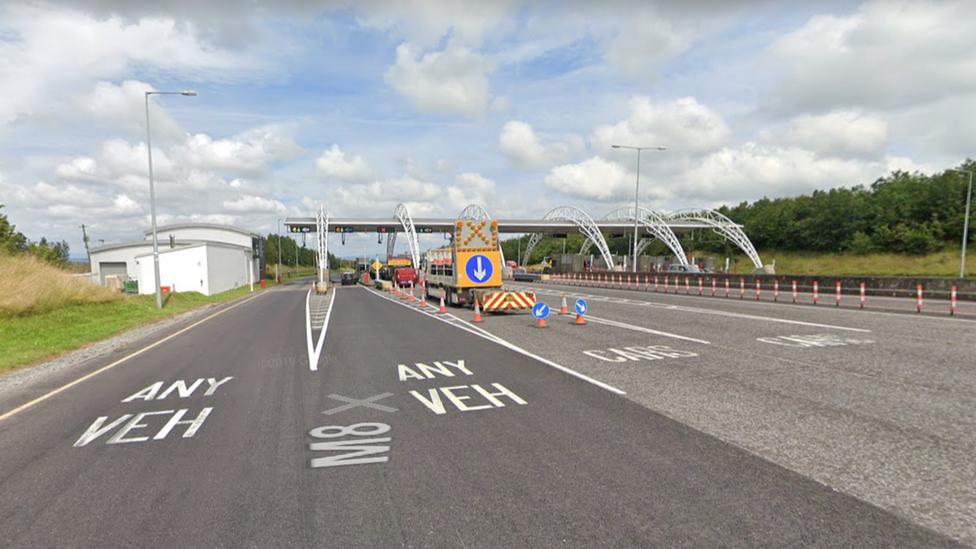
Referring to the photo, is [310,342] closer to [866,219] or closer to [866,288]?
[866,288]

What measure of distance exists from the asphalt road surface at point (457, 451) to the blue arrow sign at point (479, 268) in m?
10.2

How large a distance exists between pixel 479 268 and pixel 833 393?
14.8 metres

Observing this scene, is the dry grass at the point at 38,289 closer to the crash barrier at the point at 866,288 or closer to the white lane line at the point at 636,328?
the white lane line at the point at 636,328

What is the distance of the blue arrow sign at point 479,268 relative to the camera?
20.6m

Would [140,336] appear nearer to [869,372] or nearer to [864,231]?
[869,372]

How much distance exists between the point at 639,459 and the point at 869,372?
237 inches

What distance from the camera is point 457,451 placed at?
16.5ft

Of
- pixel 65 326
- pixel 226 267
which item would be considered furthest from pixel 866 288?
pixel 226 267

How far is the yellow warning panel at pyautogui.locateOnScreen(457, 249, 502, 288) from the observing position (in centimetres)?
2064

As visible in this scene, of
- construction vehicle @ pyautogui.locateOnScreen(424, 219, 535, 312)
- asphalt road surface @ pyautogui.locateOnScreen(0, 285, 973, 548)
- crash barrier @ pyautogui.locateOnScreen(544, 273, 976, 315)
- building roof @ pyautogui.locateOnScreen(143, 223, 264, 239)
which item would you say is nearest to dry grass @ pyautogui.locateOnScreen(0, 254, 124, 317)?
asphalt road surface @ pyautogui.locateOnScreen(0, 285, 973, 548)

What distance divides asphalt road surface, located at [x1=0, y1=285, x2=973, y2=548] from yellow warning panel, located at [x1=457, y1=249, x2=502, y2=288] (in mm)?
→ 10234

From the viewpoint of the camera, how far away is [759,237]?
9650 cm

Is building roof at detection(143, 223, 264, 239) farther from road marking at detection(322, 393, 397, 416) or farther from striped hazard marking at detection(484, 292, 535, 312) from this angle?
road marking at detection(322, 393, 397, 416)

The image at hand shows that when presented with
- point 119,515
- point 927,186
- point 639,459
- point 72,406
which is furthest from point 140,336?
point 927,186
